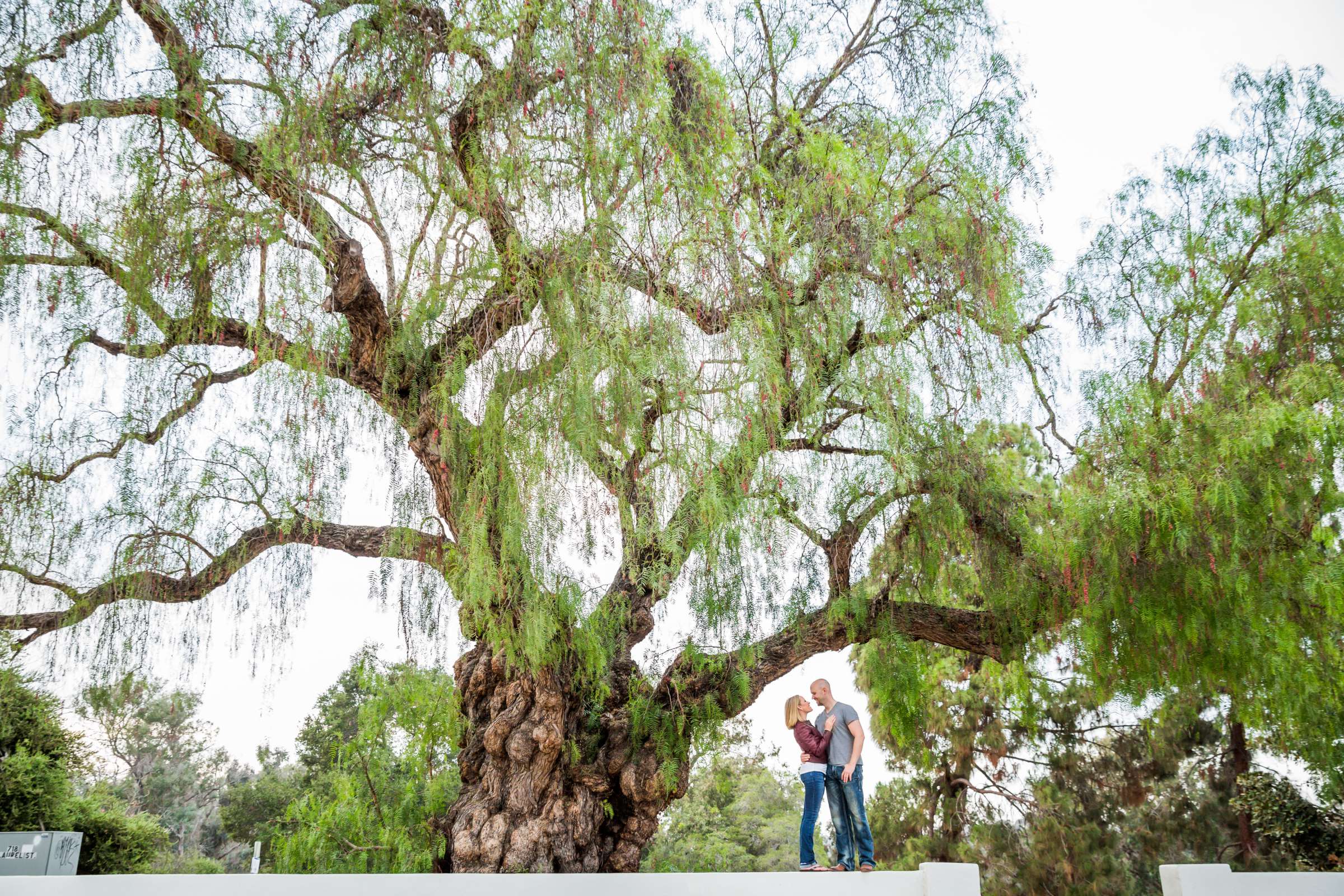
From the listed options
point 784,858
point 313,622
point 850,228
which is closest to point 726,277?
point 850,228

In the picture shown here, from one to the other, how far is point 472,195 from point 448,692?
2.98m

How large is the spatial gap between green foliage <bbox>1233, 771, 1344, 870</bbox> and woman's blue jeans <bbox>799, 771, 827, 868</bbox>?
4.80 metres

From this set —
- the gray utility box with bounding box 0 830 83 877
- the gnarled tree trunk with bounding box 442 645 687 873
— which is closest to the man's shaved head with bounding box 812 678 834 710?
the gnarled tree trunk with bounding box 442 645 687 873

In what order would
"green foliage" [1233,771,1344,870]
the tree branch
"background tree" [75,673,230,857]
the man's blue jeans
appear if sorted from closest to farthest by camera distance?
the man's blue jeans, the tree branch, "green foliage" [1233,771,1344,870], "background tree" [75,673,230,857]

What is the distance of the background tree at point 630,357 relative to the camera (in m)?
3.16

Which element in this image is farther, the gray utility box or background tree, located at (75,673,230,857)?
background tree, located at (75,673,230,857)

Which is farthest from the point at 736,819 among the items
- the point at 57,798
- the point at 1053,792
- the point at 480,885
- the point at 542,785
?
the point at 480,885

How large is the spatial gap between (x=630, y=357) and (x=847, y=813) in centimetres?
166

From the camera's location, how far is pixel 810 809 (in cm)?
315

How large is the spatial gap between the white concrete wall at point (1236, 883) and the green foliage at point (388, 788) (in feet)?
9.85

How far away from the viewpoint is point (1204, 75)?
515 cm

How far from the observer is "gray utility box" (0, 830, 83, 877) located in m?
3.09

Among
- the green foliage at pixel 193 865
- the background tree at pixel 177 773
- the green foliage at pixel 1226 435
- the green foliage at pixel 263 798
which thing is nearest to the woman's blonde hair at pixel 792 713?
the green foliage at pixel 1226 435

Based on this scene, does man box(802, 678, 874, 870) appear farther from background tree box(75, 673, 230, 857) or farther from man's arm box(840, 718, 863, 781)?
background tree box(75, 673, 230, 857)
